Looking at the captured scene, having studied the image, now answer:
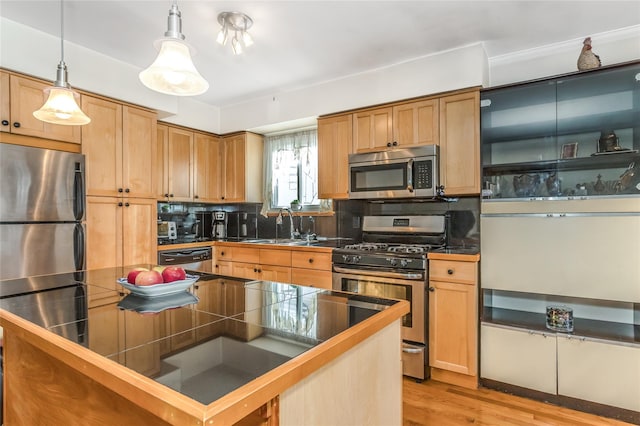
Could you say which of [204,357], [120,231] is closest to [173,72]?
[204,357]

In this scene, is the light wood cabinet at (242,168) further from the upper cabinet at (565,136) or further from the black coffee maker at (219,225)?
the upper cabinet at (565,136)

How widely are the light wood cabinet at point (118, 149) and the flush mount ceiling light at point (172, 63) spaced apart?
1.84 m

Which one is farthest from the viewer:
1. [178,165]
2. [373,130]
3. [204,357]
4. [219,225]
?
[219,225]

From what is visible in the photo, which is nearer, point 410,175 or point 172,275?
point 172,275

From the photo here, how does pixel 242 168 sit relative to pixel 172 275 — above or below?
above

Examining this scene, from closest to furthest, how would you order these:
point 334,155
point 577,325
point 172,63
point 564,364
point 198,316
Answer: point 198,316, point 172,63, point 564,364, point 577,325, point 334,155

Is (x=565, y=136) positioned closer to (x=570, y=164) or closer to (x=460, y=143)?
(x=570, y=164)

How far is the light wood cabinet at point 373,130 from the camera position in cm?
309

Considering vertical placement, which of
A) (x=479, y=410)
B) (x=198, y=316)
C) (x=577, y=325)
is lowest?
(x=479, y=410)

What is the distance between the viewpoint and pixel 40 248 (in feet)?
8.25

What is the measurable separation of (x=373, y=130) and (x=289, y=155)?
1313 millimetres

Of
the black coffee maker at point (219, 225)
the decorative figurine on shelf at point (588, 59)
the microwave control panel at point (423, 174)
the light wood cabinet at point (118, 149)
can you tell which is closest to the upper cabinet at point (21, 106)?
the light wood cabinet at point (118, 149)

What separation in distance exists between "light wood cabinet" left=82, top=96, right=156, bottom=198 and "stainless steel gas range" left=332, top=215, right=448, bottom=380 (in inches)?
76.0

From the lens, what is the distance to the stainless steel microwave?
2.84 m
